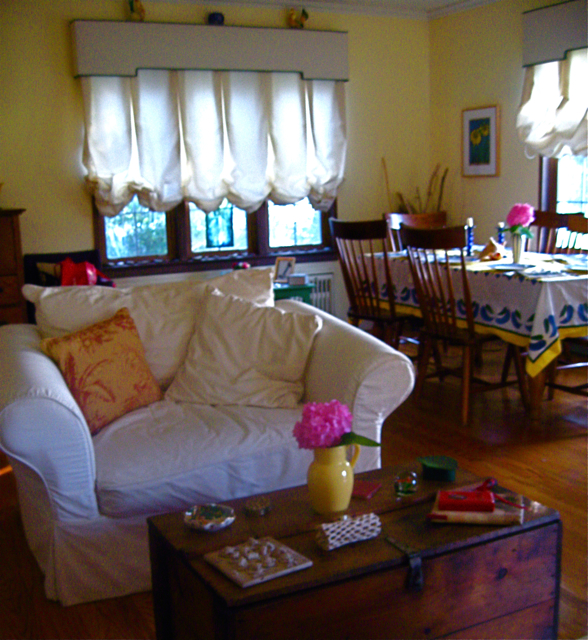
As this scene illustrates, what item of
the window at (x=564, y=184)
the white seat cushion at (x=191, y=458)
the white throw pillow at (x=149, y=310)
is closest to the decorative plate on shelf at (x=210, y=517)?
the white seat cushion at (x=191, y=458)

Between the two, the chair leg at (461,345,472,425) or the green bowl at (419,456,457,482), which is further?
the chair leg at (461,345,472,425)

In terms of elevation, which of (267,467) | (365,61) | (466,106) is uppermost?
(365,61)

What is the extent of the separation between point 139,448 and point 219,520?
2.10 ft

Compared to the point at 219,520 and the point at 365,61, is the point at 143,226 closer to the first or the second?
the point at 365,61

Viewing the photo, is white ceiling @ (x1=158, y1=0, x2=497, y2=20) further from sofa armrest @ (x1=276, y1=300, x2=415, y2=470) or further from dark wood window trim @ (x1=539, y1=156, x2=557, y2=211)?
sofa armrest @ (x1=276, y1=300, x2=415, y2=470)

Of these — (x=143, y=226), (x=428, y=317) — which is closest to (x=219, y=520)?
(x=428, y=317)

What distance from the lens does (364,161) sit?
6.15 meters

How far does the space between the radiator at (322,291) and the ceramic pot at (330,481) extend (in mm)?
4250

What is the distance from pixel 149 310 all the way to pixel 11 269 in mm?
2004

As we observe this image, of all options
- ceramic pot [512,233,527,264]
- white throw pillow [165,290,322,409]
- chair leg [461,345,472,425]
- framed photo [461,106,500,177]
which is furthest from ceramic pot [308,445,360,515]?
framed photo [461,106,500,177]

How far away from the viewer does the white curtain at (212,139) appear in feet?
16.8

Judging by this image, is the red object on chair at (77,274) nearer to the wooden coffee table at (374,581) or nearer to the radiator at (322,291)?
the radiator at (322,291)

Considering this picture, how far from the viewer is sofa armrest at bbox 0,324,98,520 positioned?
7.03 feet

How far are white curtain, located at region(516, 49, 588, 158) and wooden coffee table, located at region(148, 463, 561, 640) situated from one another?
144 inches
